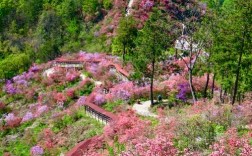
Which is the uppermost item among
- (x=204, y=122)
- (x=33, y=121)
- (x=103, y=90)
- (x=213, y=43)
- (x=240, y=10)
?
(x=240, y=10)

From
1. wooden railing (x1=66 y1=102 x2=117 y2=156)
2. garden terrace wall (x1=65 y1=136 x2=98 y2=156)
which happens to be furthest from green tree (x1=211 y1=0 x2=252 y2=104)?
garden terrace wall (x1=65 y1=136 x2=98 y2=156)

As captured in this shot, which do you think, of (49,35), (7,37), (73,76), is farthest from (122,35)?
(7,37)

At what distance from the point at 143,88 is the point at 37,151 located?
37.0 ft

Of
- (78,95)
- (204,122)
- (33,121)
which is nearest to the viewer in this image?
(204,122)

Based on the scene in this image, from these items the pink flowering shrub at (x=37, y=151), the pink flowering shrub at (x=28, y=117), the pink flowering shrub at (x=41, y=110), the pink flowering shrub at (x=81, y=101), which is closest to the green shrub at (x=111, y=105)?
the pink flowering shrub at (x=81, y=101)

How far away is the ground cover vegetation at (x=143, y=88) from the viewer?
67.8ft

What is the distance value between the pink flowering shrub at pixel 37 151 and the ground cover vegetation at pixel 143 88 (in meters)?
0.07

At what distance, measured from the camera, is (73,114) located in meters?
35.8

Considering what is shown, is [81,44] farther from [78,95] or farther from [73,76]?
[78,95]

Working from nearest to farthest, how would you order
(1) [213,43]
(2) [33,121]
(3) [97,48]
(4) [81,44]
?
1. (1) [213,43]
2. (2) [33,121]
3. (3) [97,48]
4. (4) [81,44]

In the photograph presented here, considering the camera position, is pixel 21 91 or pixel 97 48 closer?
pixel 21 91

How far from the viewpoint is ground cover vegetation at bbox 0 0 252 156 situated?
20.7m

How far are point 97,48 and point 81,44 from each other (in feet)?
16.9

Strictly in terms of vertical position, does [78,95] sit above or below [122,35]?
below
